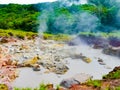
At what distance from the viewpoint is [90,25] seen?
142 ft

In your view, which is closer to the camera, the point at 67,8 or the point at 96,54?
the point at 96,54

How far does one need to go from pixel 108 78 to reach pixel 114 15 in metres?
33.0

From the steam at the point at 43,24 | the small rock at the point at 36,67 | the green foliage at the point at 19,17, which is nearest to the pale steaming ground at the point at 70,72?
the small rock at the point at 36,67

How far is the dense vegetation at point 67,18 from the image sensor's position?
143ft

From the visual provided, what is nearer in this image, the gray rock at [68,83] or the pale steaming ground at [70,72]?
the gray rock at [68,83]

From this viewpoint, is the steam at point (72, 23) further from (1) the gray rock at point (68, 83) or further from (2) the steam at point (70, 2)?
(1) the gray rock at point (68, 83)

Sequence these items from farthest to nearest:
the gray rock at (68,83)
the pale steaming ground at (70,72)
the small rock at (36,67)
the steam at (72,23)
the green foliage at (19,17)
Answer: the green foliage at (19,17) → the steam at (72,23) → the small rock at (36,67) → the pale steaming ground at (70,72) → the gray rock at (68,83)

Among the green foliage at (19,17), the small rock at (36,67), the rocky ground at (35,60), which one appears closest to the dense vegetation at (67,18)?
the green foliage at (19,17)

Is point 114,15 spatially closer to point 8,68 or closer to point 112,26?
point 112,26

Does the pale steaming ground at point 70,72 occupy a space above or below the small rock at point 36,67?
below

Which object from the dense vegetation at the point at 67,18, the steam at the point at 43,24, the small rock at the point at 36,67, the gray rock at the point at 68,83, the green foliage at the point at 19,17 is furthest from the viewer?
the green foliage at the point at 19,17

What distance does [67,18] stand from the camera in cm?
4597

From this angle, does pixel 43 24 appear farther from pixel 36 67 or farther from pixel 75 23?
pixel 36 67

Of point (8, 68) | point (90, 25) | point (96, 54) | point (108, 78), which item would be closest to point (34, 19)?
point (90, 25)
